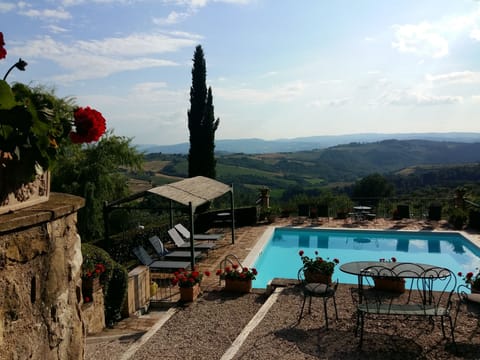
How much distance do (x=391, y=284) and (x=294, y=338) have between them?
114 inches

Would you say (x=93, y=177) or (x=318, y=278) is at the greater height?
(x=93, y=177)

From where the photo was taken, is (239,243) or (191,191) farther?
(239,243)

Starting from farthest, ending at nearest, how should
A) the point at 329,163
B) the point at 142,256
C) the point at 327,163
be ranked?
the point at 329,163 < the point at 327,163 < the point at 142,256

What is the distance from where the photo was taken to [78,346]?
91.5 inches

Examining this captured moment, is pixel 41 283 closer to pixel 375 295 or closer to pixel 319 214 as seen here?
pixel 375 295

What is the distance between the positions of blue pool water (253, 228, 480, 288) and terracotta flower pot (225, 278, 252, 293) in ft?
9.23

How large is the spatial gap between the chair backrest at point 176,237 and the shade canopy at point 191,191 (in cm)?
132

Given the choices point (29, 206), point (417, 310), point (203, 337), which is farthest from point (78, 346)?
point (417, 310)

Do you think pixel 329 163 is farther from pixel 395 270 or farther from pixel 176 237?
pixel 395 270

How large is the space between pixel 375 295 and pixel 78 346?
5739 mm

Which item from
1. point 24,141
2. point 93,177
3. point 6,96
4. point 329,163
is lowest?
point 329,163

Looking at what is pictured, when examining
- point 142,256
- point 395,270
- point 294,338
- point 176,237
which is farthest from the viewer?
point 176,237

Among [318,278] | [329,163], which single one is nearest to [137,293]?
[318,278]

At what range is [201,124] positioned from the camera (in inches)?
769
